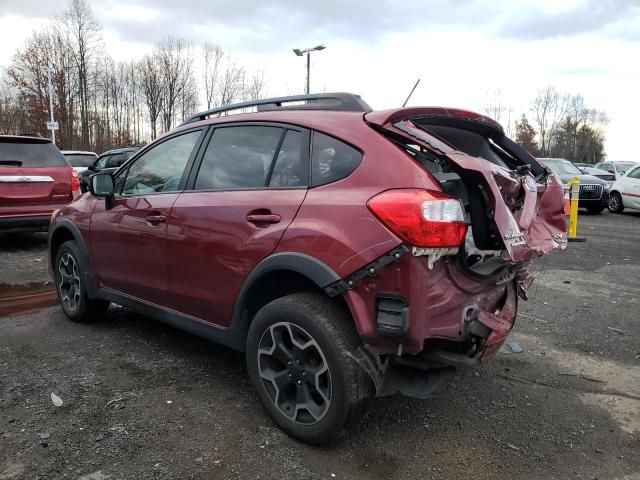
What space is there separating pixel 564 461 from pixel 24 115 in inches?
Answer: 1803

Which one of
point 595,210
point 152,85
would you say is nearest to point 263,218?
point 595,210

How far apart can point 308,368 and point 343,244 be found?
0.71 meters

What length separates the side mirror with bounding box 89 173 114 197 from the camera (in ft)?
13.9

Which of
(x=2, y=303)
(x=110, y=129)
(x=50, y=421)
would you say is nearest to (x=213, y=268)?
(x=50, y=421)

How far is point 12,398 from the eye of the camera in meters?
3.30

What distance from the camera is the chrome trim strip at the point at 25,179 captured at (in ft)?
25.1

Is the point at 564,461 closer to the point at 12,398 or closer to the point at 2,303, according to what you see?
the point at 12,398

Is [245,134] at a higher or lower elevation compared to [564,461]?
higher

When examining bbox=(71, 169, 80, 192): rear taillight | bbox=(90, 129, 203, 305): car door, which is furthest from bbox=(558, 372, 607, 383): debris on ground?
bbox=(71, 169, 80, 192): rear taillight

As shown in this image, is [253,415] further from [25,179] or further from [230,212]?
[25,179]

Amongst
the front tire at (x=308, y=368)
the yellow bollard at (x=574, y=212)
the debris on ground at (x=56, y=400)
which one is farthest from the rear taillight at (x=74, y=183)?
the yellow bollard at (x=574, y=212)

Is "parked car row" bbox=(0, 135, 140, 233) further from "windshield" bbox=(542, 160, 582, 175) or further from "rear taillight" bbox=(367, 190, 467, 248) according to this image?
"windshield" bbox=(542, 160, 582, 175)

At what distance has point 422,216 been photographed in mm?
2436

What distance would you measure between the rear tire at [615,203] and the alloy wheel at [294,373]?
53.3ft
